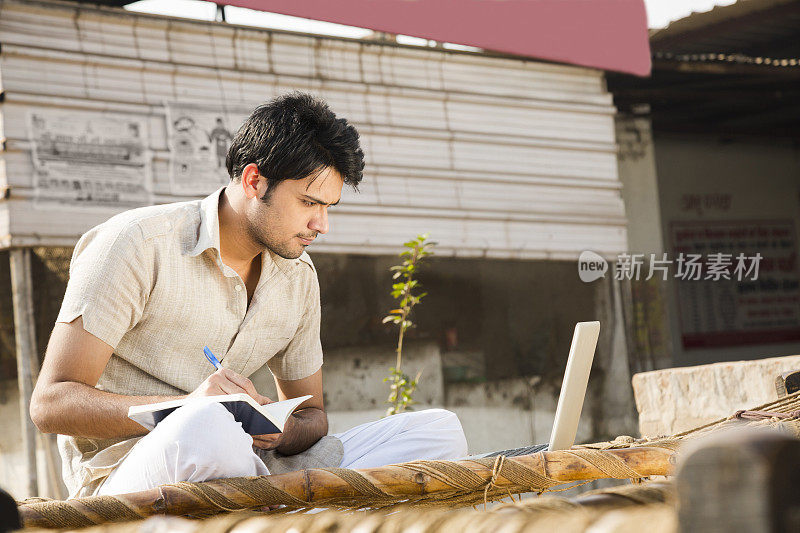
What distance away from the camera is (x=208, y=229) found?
2.33 metres

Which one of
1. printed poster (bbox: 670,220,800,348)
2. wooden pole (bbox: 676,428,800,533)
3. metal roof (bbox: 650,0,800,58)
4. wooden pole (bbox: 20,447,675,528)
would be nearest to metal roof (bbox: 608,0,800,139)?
metal roof (bbox: 650,0,800,58)

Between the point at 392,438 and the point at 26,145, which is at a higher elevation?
the point at 26,145

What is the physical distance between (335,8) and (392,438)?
3403 mm

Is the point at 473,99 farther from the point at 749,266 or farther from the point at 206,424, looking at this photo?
the point at 206,424

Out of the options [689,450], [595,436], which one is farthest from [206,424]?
[595,436]

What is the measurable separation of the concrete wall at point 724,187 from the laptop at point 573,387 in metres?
7.06

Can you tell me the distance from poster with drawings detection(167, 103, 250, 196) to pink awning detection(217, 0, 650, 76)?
82 cm

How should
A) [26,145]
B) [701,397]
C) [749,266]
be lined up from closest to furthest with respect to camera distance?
[701,397] → [26,145] → [749,266]

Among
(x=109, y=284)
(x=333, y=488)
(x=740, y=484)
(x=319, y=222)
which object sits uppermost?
(x=319, y=222)

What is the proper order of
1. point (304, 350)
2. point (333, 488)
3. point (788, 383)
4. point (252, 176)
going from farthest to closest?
point (788, 383)
point (304, 350)
point (252, 176)
point (333, 488)

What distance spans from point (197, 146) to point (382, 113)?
1.37m

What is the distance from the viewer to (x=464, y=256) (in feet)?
20.8

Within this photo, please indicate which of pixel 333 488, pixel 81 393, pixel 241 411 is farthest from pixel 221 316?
pixel 333 488

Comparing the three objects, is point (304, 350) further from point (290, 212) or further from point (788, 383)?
point (788, 383)
